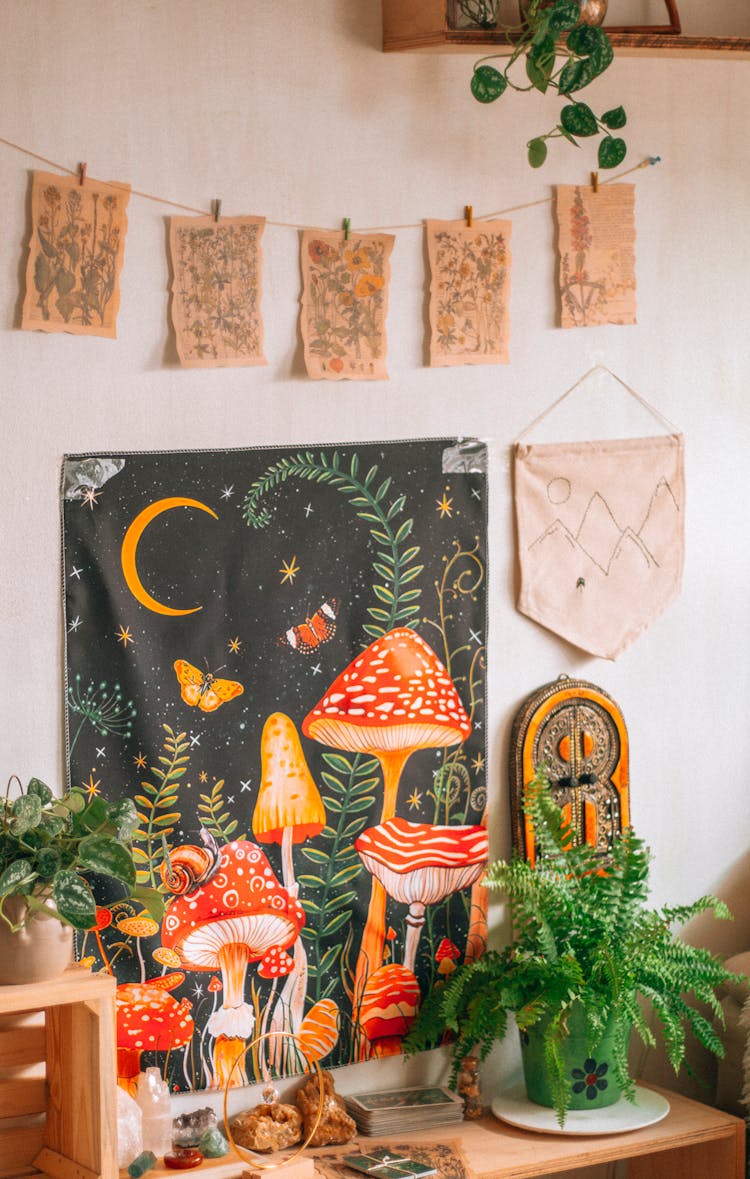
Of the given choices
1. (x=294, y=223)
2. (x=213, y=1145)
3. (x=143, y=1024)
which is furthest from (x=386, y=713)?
(x=294, y=223)

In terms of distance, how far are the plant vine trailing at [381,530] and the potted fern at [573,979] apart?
1.42ft

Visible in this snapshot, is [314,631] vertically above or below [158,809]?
above

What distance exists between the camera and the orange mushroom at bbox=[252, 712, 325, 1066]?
8.39 feet

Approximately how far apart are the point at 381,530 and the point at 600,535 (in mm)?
511

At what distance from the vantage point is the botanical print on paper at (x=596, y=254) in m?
2.82

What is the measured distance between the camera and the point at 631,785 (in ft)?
9.69

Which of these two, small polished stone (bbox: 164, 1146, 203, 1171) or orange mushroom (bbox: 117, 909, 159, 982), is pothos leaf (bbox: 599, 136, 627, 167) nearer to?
orange mushroom (bbox: 117, 909, 159, 982)

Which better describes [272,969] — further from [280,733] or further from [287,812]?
[280,733]

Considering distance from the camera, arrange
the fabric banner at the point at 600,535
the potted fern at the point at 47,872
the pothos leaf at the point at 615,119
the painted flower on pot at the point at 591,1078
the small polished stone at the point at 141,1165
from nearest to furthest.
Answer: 1. the potted fern at the point at 47,872
2. the small polished stone at the point at 141,1165
3. the painted flower on pot at the point at 591,1078
4. the pothos leaf at the point at 615,119
5. the fabric banner at the point at 600,535

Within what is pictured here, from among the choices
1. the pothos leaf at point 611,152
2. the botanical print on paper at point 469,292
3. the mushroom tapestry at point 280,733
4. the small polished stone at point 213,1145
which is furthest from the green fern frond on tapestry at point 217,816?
the pothos leaf at point 611,152

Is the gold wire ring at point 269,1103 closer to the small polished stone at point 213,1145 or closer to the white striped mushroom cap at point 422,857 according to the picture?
the small polished stone at point 213,1145

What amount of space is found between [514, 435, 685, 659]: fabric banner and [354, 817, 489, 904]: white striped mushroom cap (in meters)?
0.47

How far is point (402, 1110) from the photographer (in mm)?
2549

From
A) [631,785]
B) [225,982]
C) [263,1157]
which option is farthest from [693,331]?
[263,1157]
